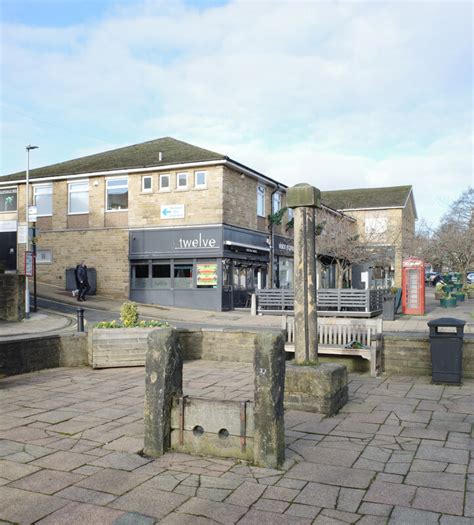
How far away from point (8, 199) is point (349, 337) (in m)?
25.1

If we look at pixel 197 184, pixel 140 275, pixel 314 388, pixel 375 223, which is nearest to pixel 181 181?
pixel 197 184

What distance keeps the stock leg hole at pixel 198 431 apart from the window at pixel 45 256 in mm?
24798

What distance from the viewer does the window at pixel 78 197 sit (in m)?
27.1

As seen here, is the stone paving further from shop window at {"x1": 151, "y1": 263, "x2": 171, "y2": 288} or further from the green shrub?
shop window at {"x1": 151, "y1": 263, "x2": 171, "y2": 288}

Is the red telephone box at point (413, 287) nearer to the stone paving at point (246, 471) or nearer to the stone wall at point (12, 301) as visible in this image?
the stone wall at point (12, 301)

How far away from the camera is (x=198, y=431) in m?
4.96

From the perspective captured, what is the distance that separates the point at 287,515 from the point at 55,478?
194 centimetres

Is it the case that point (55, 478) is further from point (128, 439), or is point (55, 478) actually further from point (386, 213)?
point (386, 213)

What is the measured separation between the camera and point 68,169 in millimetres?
28375

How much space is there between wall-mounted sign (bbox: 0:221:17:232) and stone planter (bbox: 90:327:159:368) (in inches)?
875

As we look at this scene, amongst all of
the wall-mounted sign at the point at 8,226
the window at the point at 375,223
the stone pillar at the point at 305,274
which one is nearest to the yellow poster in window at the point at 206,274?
the wall-mounted sign at the point at 8,226

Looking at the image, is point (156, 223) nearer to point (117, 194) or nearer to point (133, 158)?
point (117, 194)

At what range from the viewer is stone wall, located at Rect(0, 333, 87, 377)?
338 inches

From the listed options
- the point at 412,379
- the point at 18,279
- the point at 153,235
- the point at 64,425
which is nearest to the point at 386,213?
the point at 153,235
